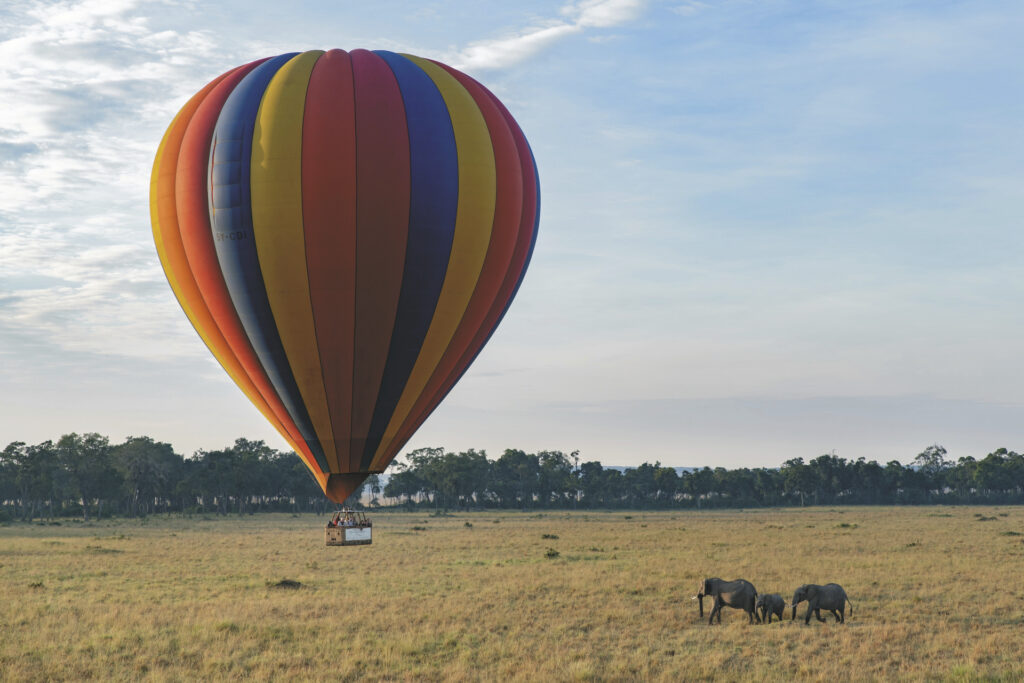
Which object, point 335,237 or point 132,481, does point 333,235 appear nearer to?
point 335,237

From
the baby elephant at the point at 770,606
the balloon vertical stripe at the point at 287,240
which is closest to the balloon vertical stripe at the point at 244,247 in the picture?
the balloon vertical stripe at the point at 287,240

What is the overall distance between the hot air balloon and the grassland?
4744mm

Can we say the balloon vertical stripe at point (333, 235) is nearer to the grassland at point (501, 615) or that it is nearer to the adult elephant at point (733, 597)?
the grassland at point (501, 615)

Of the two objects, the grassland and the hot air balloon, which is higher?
the hot air balloon

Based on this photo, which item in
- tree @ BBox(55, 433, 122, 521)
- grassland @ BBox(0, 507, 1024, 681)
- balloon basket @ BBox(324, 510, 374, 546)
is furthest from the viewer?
tree @ BBox(55, 433, 122, 521)

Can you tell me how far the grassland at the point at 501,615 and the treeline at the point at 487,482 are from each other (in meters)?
73.2

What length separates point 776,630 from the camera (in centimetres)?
2320

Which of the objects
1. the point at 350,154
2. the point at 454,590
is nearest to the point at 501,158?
the point at 350,154

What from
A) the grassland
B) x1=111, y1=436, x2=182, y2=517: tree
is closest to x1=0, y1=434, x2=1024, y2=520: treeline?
x1=111, y1=436, x2=182, y2=517: tree

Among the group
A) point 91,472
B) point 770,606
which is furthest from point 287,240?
point 91,472

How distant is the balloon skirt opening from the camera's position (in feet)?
74.3

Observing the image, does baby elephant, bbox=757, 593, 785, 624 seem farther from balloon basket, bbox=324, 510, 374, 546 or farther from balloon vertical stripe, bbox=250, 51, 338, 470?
balloon vertical stripe, bbox=250, 51, 338, 470

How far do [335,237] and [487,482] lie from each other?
4871 inches

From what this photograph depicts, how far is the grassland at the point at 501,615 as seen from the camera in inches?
776
